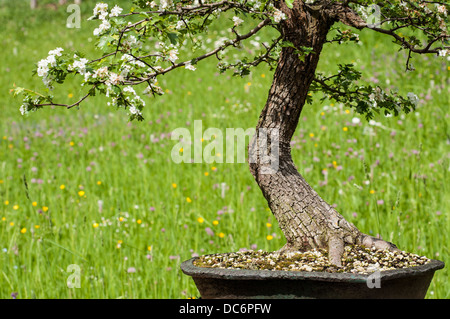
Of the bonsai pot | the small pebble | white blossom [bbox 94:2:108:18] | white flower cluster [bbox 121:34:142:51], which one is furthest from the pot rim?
white blossom [bbox 94:2:108:18]

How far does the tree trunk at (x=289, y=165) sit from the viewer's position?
240 centimetres

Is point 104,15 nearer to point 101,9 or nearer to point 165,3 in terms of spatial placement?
point 101,9

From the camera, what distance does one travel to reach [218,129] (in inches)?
258

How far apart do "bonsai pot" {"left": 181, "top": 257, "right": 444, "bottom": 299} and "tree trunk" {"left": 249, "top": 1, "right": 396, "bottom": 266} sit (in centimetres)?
32

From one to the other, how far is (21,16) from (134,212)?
19416mm

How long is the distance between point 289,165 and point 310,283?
687 millimetres

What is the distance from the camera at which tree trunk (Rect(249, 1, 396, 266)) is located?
7.87ft

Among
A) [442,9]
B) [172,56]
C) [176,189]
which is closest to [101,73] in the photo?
[172,56]

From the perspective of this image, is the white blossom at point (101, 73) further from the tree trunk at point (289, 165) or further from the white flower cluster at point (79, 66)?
the tree trunk at point (289, 165)

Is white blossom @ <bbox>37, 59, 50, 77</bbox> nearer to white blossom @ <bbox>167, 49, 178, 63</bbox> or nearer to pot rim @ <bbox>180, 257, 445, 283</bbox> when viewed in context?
white blossom @ <bbox>167, 49, 178, 63</bbox>

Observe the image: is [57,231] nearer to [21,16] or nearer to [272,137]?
[272,137]

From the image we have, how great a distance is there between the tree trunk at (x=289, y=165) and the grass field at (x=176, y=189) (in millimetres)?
760

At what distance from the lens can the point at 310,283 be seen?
2.02 metres
